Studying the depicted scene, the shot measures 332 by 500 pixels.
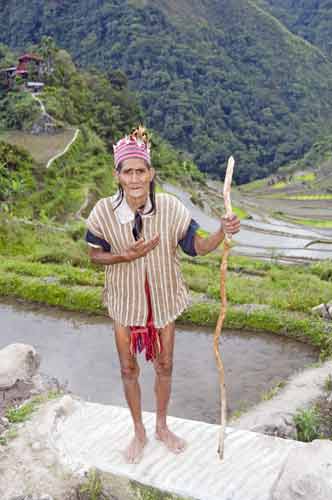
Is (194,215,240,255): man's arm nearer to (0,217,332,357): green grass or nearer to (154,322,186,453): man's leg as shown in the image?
(154,322,186,453): man's leg

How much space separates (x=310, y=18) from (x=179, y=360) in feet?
357

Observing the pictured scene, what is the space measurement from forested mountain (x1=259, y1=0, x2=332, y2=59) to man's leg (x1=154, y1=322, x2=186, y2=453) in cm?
10182

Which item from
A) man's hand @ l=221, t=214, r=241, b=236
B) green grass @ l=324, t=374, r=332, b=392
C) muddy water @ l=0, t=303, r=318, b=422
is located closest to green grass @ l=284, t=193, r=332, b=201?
muddy water @ l=0, t=303, r=318, b=422

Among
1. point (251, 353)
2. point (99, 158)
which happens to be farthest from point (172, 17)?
point (251, 353)

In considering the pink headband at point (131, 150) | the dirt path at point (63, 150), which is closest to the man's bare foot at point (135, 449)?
the pink headband at point (131, 150)

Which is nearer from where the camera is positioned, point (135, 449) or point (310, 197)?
point (135, 449)

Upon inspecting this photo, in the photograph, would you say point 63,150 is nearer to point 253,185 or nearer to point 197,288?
point 197,288

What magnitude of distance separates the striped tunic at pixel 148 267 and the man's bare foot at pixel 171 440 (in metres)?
0.95

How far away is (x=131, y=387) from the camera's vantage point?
149 inches

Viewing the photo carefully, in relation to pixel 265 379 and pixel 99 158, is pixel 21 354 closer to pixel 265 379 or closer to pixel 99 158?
pixel 265 379

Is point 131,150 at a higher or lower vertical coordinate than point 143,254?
higher

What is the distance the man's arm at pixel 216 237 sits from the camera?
3.13m

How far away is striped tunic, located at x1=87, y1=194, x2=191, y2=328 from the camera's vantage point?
346cm

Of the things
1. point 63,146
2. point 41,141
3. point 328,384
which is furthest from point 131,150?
point 41,141
